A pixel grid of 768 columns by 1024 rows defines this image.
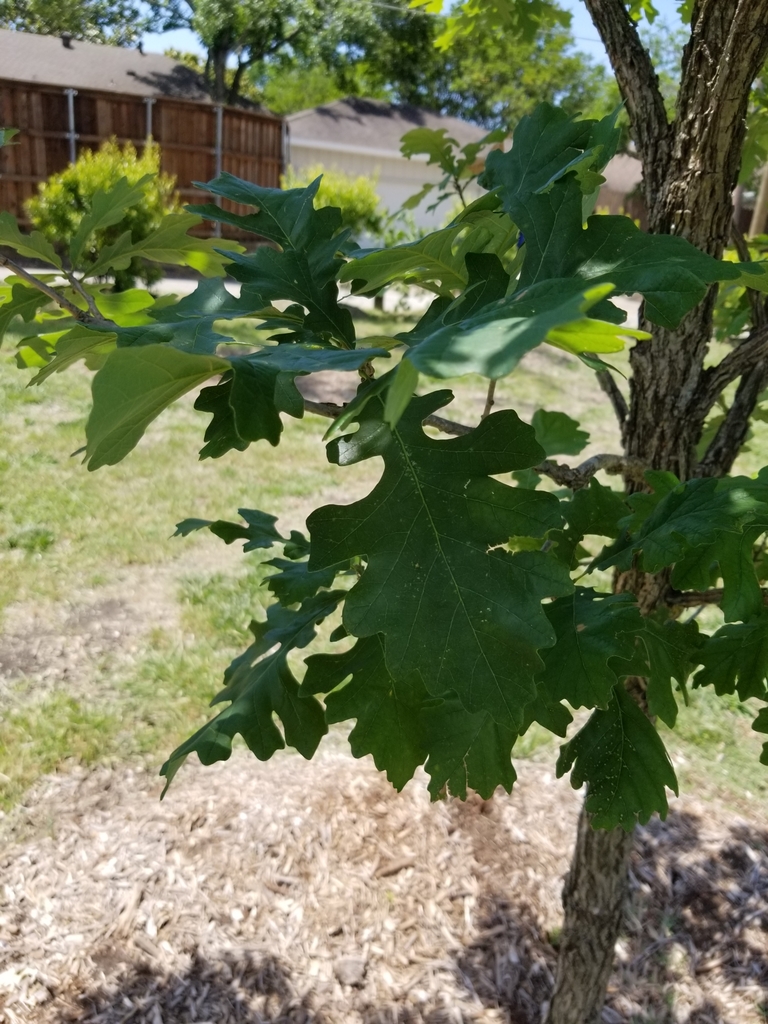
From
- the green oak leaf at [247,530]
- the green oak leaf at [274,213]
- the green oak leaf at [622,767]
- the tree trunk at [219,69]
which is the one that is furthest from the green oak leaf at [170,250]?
the tree trunk at [219,69]

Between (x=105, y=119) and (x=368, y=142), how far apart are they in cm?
770

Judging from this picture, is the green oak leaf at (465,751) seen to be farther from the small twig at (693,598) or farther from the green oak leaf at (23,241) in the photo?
the green oak leaf at (23,241)

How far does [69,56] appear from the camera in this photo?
1931cm

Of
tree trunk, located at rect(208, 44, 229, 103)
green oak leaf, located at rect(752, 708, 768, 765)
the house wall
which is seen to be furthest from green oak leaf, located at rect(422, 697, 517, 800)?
tree trunk, located at rect(208, 44, 229, 103)

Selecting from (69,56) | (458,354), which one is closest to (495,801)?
(458,354)

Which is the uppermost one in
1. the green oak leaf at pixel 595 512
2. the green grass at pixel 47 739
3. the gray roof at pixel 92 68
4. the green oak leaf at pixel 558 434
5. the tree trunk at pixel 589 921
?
the gray roof at pixel 92 68

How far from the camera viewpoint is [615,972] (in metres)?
2.50

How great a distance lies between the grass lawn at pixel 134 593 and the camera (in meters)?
3.20

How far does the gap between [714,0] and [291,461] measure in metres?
5.00

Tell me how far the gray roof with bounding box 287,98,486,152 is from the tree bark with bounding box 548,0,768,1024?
69.4ft

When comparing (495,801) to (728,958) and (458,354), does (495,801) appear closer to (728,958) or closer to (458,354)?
(728,958)

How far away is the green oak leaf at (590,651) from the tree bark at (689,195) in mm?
614

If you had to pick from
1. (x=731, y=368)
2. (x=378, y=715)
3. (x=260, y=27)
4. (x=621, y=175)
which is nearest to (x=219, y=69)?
(x=260, y=27)

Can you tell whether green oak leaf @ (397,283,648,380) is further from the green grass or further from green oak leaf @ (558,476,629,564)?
the green grass
